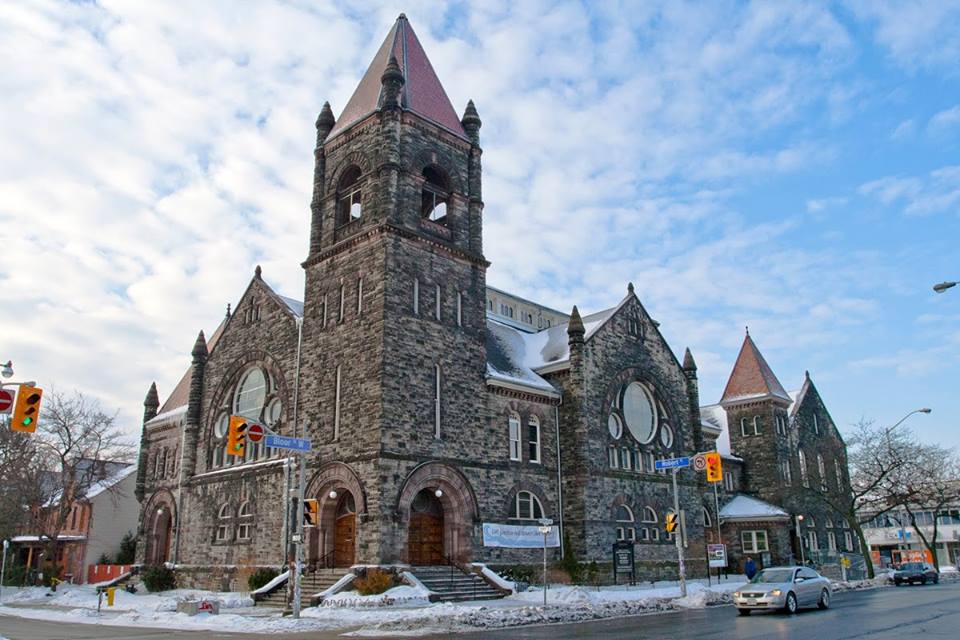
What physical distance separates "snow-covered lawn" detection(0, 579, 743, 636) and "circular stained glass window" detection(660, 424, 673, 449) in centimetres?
987

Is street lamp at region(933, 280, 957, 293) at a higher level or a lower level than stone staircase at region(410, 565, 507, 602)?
higher

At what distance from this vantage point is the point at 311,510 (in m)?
→ 23.3

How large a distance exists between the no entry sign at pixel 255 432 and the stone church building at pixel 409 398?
6.81 metres

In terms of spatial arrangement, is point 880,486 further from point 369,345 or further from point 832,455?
point 369,345

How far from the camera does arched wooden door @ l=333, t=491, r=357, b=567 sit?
30.9 metres

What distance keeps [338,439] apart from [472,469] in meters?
5.62

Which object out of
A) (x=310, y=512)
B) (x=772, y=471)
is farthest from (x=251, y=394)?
(x=772, y=471)

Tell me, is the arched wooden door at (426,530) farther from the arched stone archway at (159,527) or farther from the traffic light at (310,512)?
the arched stone archway at (159,527)

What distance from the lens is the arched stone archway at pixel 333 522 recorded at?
3084 centimetres

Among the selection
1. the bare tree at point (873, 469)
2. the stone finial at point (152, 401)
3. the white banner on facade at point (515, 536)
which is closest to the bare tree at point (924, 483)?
the bare tree at point (873, 469)

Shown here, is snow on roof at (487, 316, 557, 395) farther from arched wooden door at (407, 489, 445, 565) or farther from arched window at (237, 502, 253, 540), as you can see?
arched window at (237, 502, 253, 540)

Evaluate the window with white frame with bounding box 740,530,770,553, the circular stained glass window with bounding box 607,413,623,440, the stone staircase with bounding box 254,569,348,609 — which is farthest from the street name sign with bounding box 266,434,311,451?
the window with white frame with bounding box 740,530,770,553

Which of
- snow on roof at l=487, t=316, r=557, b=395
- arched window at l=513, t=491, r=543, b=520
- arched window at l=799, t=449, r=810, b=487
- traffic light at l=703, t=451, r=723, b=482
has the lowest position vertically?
arched window at l=513, t=491, r=543, b=520

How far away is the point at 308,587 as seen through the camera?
29375 mm
